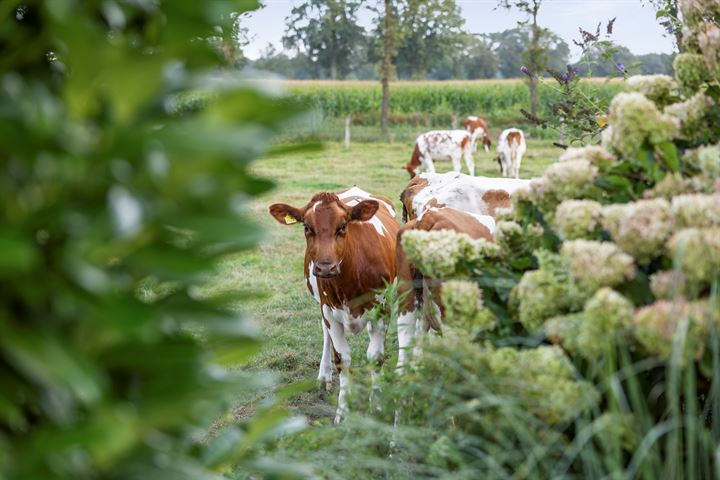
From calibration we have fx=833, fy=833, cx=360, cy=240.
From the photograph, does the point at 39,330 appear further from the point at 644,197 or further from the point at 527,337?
the point at 644,197

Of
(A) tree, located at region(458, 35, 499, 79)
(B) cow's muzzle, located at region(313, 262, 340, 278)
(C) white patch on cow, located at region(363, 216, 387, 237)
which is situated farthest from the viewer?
(A) tree, located at region(458, 35, 499, 79)

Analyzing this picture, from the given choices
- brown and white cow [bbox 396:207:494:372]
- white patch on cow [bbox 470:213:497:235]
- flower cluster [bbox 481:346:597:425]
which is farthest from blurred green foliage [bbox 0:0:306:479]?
white patch on cow [bbox 470:213:497:235]

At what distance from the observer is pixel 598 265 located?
6.43 feet

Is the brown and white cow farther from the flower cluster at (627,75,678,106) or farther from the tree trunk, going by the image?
the tree trunk

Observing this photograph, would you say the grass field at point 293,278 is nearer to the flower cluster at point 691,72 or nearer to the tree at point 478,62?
the flower cluster at point 691,72

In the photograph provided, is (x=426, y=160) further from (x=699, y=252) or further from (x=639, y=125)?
(x=699, y=252)

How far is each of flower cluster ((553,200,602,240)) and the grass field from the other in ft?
2.60

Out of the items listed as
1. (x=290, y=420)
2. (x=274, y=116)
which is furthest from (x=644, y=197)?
(x=274, y=116)

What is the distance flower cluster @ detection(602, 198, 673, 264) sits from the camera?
77.2 inches

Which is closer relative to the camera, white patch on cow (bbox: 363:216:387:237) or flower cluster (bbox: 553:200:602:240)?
flower cluster (bbox: 553:200:602:240)

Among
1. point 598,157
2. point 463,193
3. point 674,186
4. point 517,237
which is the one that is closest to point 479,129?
point 463,193

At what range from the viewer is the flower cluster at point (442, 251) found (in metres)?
2.39

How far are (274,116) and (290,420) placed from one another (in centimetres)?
71

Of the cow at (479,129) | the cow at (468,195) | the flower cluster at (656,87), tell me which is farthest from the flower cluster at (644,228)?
the cow at (479,129)
